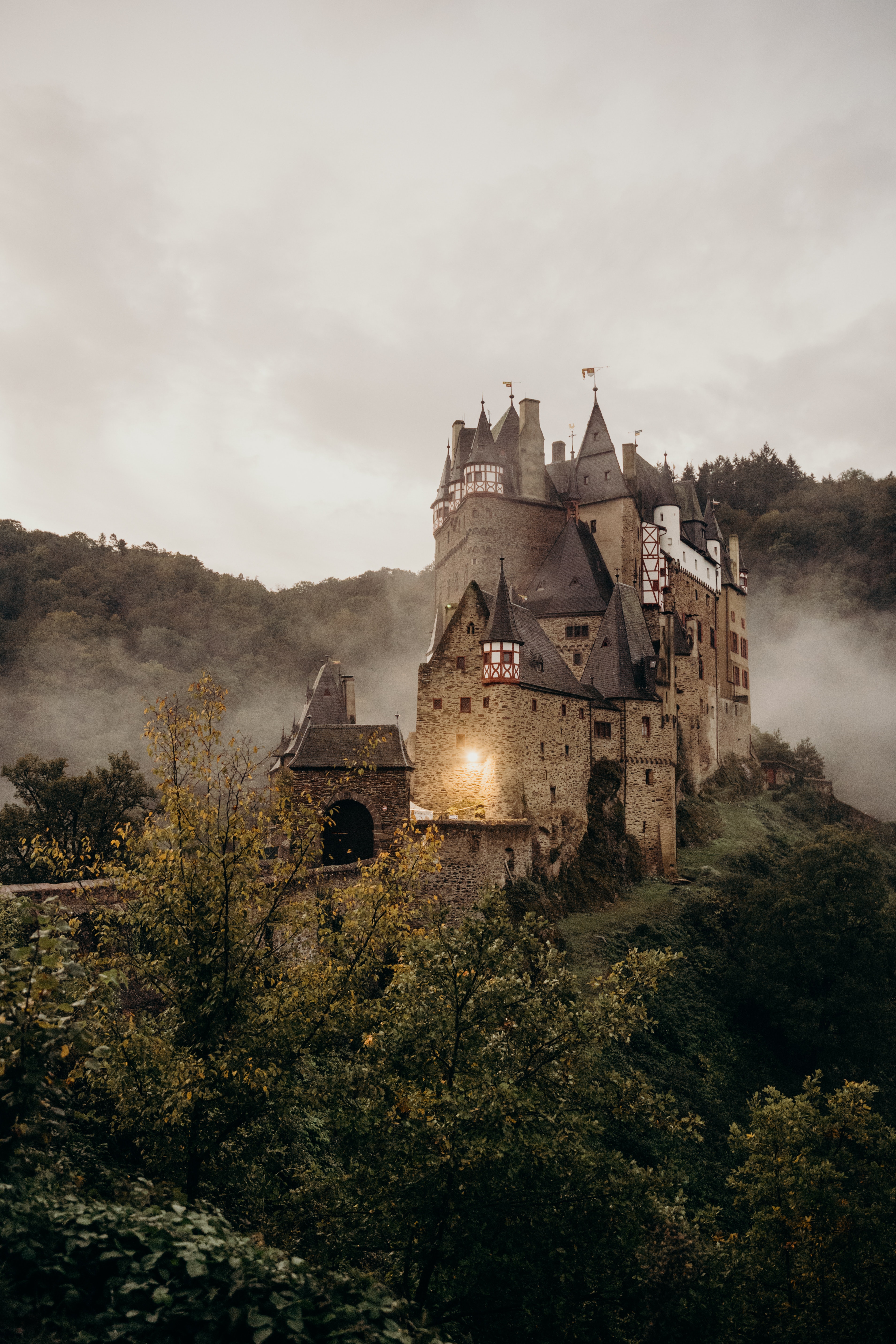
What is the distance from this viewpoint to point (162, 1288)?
5902 mm

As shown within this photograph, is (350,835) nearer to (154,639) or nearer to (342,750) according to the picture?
(342,750)

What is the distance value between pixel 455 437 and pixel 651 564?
14.8 meters

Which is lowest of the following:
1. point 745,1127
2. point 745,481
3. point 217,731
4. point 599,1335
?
point 745,1127

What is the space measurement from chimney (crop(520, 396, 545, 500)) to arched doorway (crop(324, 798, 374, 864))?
25121 mm

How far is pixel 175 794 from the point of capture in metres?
9.66

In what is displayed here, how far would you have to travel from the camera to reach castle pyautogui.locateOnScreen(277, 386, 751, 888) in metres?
28.0

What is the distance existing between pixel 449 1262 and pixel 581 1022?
298cm

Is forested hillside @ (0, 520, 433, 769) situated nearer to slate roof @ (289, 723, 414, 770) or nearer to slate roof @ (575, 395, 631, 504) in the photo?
slate roof @ (575, 395, 631, 504)

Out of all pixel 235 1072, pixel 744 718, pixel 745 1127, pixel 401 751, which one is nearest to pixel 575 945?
pixel 745 1127

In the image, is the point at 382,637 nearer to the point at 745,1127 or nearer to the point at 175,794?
the point at 745,1127

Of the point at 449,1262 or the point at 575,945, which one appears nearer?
the point at 449,1262

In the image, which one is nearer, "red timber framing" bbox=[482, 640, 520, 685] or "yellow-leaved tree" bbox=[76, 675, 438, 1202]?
"yellow-leaved tree" bbox=[76, 675, 438, 1202]

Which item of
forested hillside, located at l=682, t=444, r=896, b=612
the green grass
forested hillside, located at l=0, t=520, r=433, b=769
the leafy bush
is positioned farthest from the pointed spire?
the leafy bush

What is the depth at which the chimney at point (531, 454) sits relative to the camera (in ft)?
147
